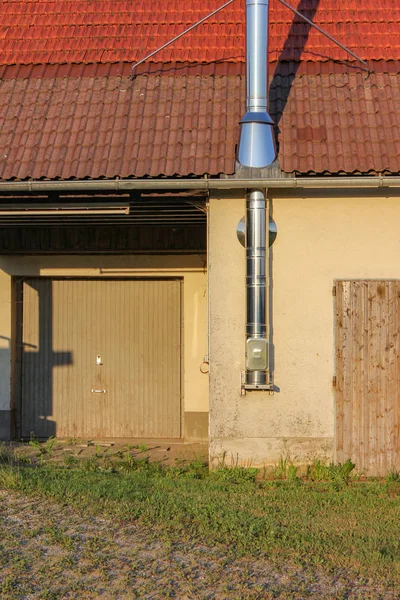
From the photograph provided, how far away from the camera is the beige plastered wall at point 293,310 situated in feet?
32.3

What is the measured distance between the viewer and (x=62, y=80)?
37.9 feet

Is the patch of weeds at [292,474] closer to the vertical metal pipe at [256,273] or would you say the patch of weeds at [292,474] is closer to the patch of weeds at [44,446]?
the vertical metal pipe at [256,273]

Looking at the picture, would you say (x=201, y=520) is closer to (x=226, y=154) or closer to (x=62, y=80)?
(x=226, y=154)

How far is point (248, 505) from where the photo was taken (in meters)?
8.32

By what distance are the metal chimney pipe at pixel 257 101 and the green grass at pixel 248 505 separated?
3572 mm

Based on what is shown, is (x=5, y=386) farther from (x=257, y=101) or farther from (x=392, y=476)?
(x=392, y=476)

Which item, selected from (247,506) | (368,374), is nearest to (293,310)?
(368,374)

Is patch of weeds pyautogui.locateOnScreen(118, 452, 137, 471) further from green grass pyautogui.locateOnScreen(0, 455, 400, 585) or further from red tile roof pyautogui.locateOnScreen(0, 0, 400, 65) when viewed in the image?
red tile roof pyautogui.locateOnScreen(0, 0, 400, 65)

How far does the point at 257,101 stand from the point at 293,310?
2461mm

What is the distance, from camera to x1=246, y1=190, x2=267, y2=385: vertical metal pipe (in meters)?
9.77

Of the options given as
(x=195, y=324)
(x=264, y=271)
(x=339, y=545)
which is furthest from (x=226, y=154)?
(x=339, y=545)

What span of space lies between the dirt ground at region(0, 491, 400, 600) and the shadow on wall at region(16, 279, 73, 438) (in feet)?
19.7

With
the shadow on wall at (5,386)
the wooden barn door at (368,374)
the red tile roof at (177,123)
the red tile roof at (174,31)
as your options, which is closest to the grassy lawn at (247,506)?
the wooden barn door at (368,374)

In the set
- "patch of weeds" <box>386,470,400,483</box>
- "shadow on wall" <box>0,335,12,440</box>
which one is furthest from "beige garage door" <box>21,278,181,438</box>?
"patch of weeds" <box>386,470,400,483</box>
